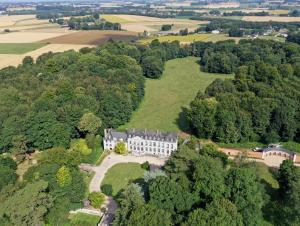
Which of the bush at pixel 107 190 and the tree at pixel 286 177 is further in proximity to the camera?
the bush at pixel 107 190

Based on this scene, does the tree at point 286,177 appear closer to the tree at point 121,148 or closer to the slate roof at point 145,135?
the slate roof at point 145,135

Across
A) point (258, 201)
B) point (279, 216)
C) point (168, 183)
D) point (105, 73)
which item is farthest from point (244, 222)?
point (105, 73)

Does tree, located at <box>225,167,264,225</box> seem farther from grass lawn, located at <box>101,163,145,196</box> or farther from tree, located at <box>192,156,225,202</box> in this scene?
grass lawn, located at <box>101,163,145,196</box>

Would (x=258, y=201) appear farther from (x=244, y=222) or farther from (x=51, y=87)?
(x=51, y=87)

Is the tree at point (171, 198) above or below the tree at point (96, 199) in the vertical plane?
above

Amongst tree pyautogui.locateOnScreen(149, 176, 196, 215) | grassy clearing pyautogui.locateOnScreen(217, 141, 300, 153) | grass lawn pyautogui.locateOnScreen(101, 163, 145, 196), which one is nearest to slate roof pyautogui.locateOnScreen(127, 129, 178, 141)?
grass lawn pyautogui.locateOnScreen(101, 163, 145, 196)

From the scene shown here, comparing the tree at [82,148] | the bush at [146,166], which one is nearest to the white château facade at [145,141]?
the tree at [82,148]
